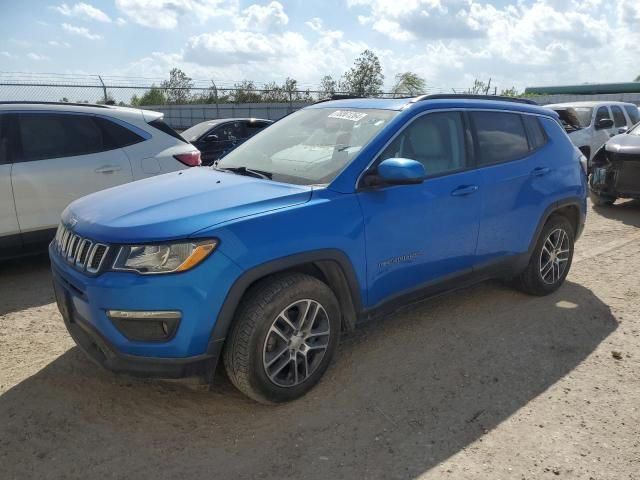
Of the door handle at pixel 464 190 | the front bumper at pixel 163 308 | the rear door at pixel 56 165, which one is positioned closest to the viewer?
the front bumper at pixel 163 308

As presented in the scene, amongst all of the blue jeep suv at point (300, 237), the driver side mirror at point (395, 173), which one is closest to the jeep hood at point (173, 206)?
the blue jeep suv at point (300, 237)

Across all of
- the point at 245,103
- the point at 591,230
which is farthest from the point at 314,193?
the point at 245,103

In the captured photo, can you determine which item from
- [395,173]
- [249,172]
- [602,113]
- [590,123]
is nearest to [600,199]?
[590,123]

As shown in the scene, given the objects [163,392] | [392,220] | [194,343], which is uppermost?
[392,220]

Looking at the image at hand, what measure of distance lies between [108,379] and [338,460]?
62.3 inches

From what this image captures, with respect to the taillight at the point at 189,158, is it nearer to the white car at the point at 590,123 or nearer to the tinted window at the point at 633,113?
the white car at the point at 590,123

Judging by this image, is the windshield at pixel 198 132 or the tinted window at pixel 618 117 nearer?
the windshield at pixel 198 132

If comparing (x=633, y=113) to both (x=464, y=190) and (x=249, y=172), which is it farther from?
(x=249, y=172)

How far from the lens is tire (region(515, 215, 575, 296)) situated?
4594 millimetres

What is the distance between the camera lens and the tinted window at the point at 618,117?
478 inches

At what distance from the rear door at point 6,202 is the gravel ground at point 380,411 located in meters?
0.91

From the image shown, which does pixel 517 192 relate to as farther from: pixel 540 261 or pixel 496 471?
pixel 496 471

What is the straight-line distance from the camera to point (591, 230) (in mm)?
7391

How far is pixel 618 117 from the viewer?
12.3 meters
